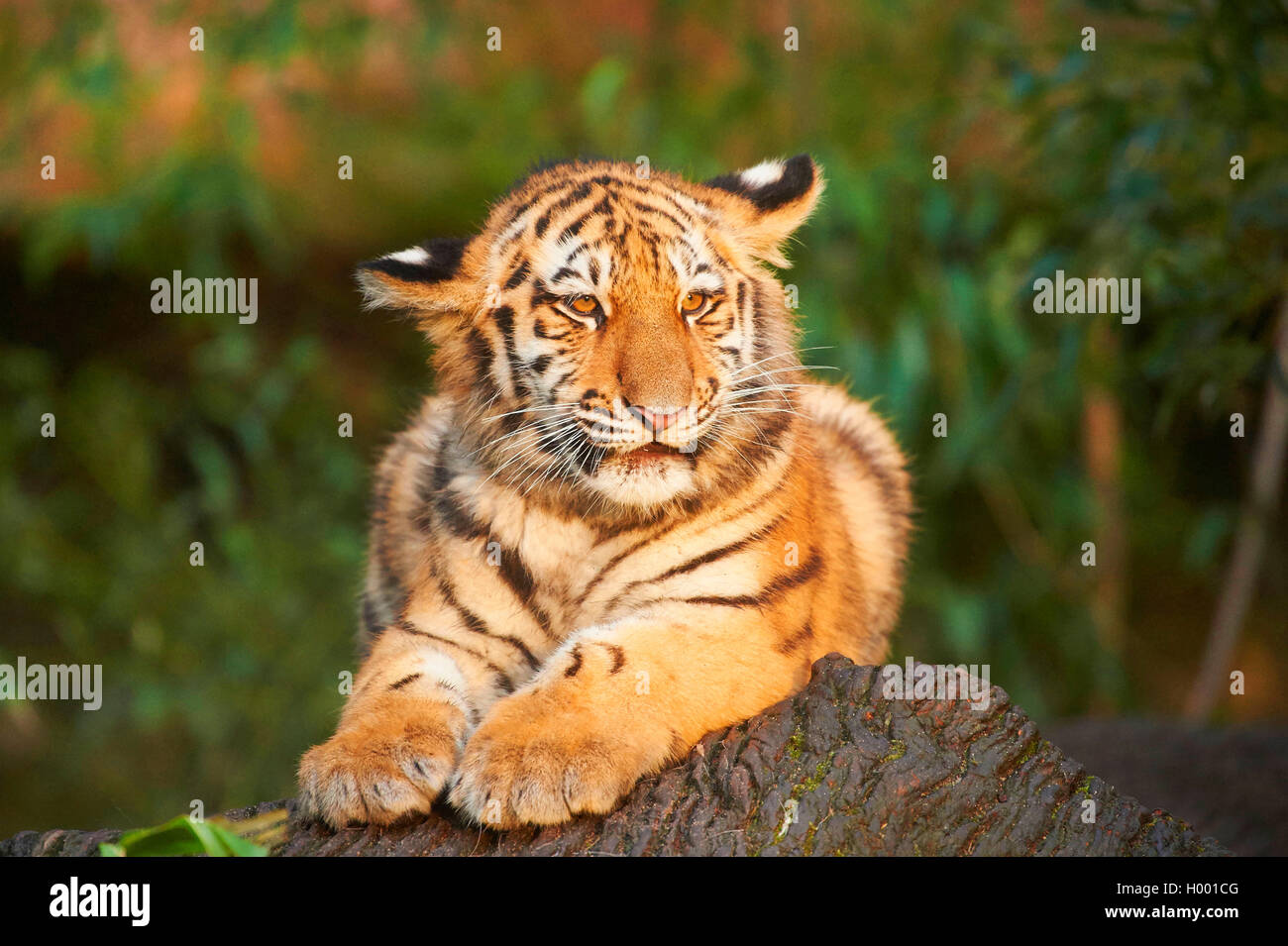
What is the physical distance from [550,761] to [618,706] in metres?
0.19

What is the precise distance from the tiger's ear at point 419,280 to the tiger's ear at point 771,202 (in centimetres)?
67

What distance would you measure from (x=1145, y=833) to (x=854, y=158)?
4.29m

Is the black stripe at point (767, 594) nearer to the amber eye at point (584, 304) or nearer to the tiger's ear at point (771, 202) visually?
the amber eye at point (584, 304)

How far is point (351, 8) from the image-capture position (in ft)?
20.0

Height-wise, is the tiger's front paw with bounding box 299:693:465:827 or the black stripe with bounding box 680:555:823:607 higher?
the black stripe with bounding box 680:555:823:607

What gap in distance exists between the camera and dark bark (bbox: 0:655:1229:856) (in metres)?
2.17

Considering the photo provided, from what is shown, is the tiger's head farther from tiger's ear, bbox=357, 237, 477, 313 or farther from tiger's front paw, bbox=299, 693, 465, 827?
tiger's front paw, bbox=299, 693, 465, 827

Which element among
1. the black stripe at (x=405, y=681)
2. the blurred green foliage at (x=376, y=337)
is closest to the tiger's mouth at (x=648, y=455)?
the black stripe at (x=405, y=681)

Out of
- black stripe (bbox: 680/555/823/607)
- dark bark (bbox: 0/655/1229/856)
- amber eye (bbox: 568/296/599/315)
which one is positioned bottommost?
dark bark (bbox: 0/655/1229/856)

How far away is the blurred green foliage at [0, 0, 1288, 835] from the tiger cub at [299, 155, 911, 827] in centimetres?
218

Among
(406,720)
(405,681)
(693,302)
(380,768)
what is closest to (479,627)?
(405,681)

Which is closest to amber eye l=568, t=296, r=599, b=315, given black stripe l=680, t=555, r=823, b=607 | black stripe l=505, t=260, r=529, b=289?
black stripe l=505, t=260, r=529, b=289

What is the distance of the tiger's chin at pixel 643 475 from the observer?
2547 millimetres

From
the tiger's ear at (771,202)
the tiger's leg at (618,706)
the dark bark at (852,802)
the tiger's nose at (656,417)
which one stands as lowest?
the dark bark at (852,802)
